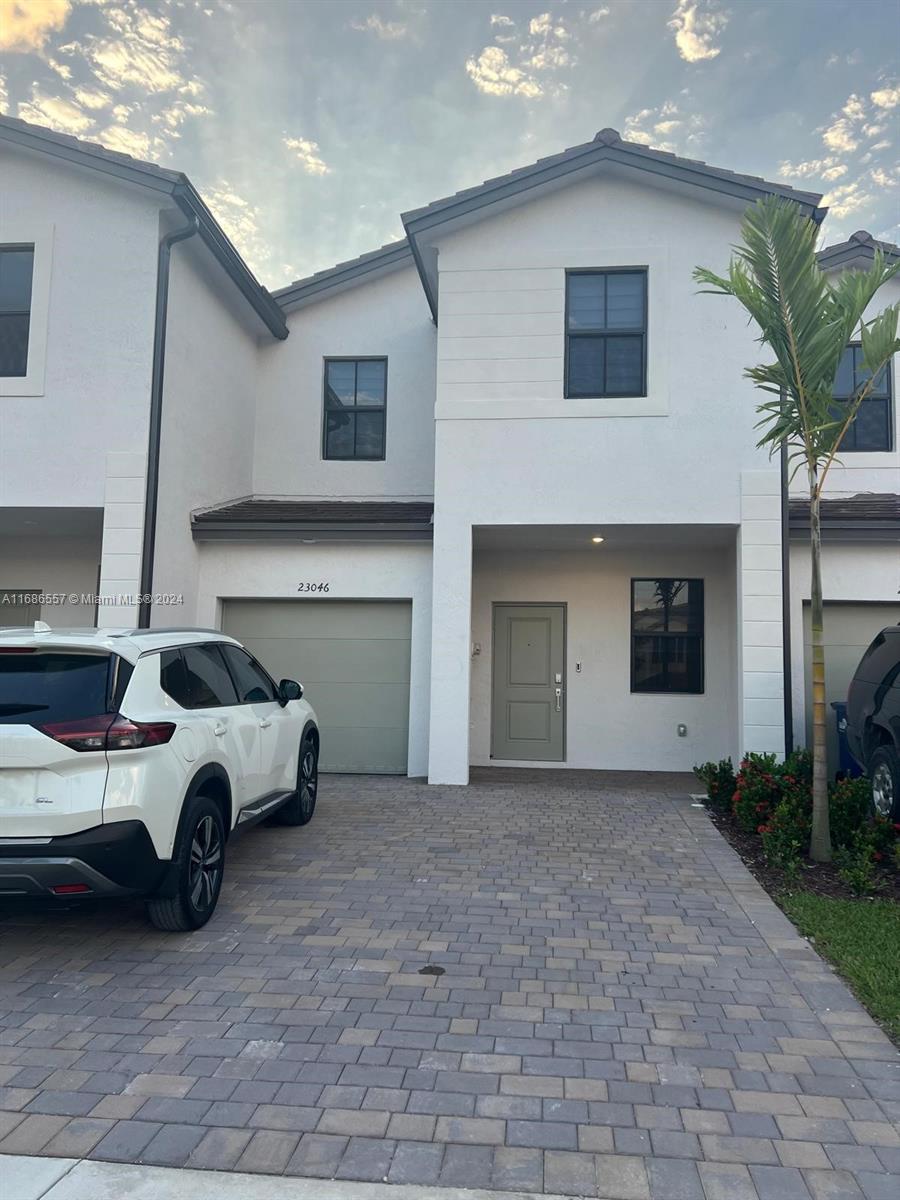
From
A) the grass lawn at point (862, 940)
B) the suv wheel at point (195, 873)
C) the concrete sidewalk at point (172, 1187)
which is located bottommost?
the concrete sidewalk at point (172, 1187)

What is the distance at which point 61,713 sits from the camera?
13.2 ft

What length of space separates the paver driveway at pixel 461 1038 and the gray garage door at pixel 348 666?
4062 mm

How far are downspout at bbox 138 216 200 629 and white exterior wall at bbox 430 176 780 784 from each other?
3.23 meters

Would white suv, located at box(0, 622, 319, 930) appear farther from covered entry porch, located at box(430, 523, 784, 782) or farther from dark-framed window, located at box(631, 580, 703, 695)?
dark-framed window, located at box(631, 580, 703, 695)

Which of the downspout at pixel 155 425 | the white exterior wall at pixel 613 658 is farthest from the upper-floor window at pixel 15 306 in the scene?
the white exterior wall at pixel 613 658

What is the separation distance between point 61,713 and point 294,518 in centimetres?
621

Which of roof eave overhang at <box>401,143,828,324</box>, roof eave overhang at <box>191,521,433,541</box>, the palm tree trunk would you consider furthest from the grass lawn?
roof eave overhang at <box>401,143,828,324</box>

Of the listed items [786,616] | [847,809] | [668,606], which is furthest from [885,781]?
[668,606]

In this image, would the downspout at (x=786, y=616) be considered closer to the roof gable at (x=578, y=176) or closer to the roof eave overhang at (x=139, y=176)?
the roof gable at (x=578, y=176)

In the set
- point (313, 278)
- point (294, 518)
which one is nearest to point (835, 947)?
point (294, 518)

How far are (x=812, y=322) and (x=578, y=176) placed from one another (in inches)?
181

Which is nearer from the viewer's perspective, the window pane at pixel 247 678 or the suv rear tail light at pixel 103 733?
the suv rear tail light at pixel 103 733

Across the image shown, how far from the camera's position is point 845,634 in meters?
9.61

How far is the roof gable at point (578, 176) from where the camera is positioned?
8.93 meters
